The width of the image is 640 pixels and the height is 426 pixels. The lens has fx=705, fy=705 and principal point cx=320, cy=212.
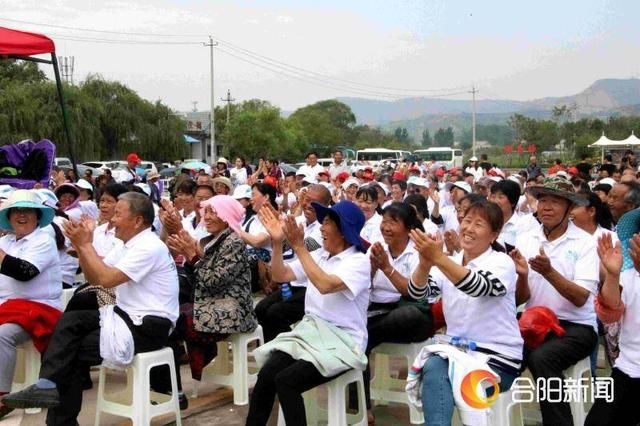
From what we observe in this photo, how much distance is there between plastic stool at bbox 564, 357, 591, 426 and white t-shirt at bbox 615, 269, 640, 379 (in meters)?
0.48

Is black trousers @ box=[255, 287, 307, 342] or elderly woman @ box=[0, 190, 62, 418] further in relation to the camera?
black trousers @ box=[255, 287, 307, 342]

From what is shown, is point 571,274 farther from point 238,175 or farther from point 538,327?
point 238,175

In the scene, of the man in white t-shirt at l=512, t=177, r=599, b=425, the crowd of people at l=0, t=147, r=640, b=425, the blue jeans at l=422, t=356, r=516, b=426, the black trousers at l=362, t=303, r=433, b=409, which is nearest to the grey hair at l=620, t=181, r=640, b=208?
the crowd of people at l=0, t=147, r=640, b=425

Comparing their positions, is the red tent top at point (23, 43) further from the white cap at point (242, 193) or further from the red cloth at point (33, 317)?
the red cloth at point (33, 317)

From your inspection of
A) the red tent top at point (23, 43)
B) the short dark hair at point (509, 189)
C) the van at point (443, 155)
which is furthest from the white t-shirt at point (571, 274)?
the van at point (443, 155)

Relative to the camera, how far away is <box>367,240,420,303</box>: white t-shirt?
4.57 meters

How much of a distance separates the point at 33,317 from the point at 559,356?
3221mm

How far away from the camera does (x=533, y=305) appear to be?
13.3 ft

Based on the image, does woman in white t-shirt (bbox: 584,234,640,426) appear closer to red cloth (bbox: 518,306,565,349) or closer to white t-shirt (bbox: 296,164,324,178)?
red cloth (bbox: 518,306,565,349)

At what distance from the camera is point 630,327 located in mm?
3400

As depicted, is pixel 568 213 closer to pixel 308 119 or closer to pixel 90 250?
pixel 90 250

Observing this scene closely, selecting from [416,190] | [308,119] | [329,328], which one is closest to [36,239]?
[329,328]

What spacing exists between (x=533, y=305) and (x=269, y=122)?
139 ft

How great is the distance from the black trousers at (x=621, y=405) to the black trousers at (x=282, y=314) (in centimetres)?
227
